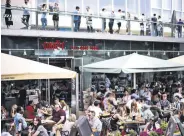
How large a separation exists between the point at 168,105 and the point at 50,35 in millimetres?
6940

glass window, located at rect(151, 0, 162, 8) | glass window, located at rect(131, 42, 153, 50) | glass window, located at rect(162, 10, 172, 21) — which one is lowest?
glass window, located at rect(131, 42, 153, 50)

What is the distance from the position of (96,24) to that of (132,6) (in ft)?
16.4

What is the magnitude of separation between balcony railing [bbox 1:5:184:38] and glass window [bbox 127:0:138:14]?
68.9 inches

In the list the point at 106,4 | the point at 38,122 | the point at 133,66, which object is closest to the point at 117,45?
the point at 106,4

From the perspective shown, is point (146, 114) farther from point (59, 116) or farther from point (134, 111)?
point (59, 116)

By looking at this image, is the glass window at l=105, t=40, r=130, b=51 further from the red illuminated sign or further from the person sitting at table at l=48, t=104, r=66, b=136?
the person sitting at table at l=48, t=104, r=66, b=136

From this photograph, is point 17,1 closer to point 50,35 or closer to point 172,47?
point 50,35

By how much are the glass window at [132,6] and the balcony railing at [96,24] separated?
1.75 meters

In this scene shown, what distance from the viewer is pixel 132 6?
23953 mm

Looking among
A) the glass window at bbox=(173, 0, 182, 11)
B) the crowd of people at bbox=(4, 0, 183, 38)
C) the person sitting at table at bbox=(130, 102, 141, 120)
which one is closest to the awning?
the person sitting at table at bbox=(130, 102, 141, 120)

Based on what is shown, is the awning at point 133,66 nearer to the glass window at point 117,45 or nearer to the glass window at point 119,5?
the glass window at point 117,45

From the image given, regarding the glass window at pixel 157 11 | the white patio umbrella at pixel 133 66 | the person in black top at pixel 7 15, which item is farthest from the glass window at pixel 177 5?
the person in black top at pixel 7 15

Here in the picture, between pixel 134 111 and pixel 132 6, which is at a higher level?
pixel 132 6

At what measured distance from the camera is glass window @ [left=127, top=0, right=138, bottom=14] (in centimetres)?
2371
